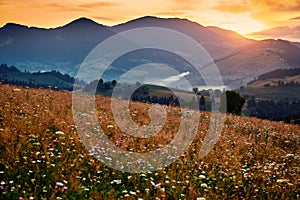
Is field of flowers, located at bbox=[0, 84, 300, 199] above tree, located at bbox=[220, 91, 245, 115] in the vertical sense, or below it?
below

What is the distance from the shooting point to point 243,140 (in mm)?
12125

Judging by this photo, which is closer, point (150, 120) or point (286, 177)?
point (286, 177)

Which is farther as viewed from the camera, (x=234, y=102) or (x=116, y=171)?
(x=234, y=102)

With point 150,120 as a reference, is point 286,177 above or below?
below

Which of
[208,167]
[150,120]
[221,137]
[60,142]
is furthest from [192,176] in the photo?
[150,120]

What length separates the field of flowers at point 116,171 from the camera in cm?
618

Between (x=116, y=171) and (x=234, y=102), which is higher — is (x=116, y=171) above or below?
below

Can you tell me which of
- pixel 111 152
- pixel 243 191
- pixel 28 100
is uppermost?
pixel 28 100

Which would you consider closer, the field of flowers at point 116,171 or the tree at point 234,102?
the field of flowers at point 116,171

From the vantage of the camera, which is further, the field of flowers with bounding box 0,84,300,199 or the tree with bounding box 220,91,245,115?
the tree with bounding box 220,91,245,115

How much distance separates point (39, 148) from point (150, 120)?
6.27 metres

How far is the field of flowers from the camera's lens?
20.3 feet

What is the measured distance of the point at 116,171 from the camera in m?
7.34

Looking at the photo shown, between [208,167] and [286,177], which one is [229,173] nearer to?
[208,167]
